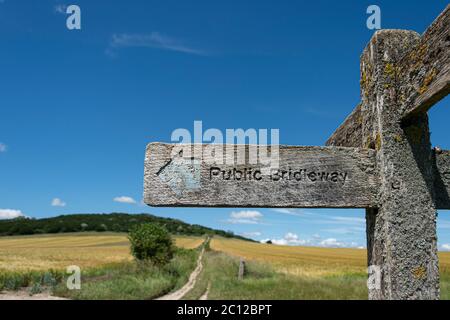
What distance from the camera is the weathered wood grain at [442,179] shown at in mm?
2348

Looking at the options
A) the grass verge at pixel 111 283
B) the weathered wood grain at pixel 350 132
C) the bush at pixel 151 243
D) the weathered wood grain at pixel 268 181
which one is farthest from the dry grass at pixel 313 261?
the weathered wood grain at pixel 268 181

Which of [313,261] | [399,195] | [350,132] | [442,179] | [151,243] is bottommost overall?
[313,261]

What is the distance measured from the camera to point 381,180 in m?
2.26

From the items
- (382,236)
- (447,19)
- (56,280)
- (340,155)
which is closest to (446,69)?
(447,19)

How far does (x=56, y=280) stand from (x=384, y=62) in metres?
22.5

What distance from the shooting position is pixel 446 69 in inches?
71.0

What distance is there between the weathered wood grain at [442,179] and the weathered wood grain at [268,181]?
0.43 meters

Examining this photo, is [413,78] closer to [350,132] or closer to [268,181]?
[350,132]

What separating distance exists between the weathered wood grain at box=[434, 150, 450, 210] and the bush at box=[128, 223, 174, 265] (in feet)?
77.1

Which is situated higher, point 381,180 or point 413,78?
point 413,78

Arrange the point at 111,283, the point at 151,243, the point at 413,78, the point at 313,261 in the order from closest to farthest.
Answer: the point at 413,78 < the point at 111,283 < the point at 151,243 < the point at 313,261

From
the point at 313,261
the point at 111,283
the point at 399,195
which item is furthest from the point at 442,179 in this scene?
the point at 313,261

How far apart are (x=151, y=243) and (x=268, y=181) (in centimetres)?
2378
